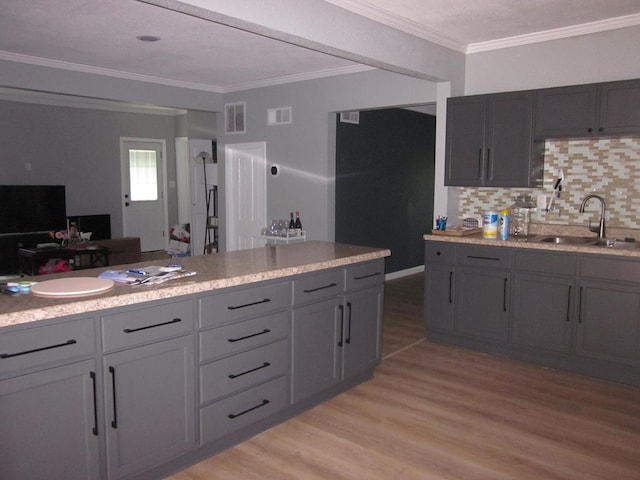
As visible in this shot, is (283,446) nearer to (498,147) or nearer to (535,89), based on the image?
(498,147)

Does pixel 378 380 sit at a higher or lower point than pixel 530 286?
lower

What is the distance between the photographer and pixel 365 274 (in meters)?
3.56

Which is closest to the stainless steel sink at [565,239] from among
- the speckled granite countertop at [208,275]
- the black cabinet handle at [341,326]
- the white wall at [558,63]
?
the white wall at [558,63]

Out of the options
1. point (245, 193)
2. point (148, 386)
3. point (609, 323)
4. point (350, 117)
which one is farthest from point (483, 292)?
point (245, 193)

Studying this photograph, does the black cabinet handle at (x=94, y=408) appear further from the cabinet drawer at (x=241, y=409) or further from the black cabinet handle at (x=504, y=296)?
the black cabinet handle at (x=504, y=296)

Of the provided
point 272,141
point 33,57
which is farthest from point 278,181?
point 33,57

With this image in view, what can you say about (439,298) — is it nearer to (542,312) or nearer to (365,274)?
(542,312)

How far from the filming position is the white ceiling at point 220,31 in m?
3.75

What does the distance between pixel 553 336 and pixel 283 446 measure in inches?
90.4

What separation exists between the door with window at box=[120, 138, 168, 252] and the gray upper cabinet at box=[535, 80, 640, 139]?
7.67m

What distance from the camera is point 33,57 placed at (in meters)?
5.43

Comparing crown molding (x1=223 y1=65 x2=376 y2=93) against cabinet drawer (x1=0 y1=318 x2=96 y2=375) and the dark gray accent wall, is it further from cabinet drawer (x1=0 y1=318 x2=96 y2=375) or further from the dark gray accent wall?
cabinet drawer (x1=0 y1=318 x2=96 y2=375)

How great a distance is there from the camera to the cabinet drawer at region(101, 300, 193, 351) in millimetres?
2236

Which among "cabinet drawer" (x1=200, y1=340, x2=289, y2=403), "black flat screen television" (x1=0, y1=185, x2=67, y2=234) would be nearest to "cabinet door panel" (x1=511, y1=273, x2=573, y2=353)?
"cabinet drawer" (x1=200, y1=340, x2=289, y2=403)
